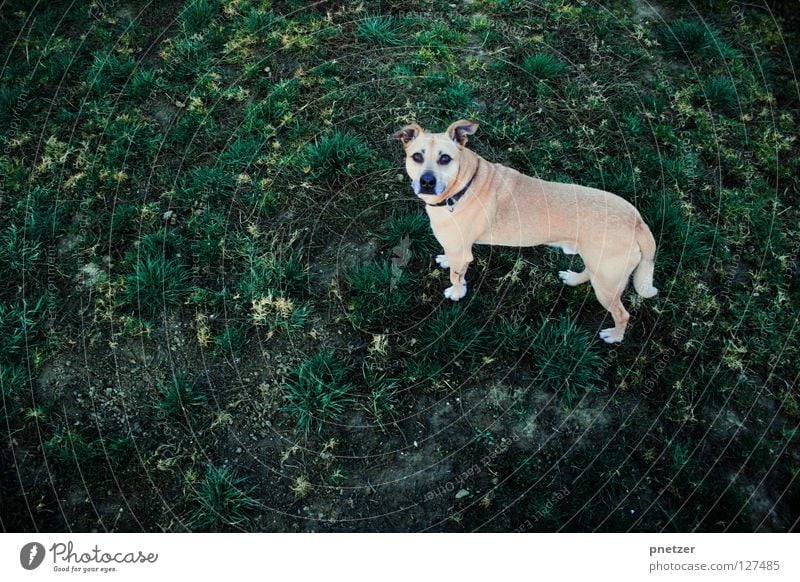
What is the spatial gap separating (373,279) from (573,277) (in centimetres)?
207

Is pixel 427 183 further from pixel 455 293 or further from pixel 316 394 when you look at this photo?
pixel 316 394

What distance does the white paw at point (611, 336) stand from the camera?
17.3 ft

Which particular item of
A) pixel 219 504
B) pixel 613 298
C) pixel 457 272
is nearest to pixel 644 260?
pixel 613 298

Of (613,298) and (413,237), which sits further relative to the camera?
(413,237)

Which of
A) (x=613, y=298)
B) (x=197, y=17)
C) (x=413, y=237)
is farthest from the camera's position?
(x=197, y=17)

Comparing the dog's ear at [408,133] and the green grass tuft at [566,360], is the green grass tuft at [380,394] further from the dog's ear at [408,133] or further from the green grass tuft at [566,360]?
the dog's ear at [408,133]

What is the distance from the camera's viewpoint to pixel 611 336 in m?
5.30

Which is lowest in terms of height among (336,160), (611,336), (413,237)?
(611,336)

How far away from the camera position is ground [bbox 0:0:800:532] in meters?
4.69

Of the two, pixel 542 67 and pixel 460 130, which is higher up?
pixel 542 67

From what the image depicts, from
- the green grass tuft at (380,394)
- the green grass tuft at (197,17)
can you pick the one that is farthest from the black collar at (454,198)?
the green grass tuft at (197,17)

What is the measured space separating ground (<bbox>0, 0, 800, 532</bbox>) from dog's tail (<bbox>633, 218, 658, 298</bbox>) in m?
0.82
